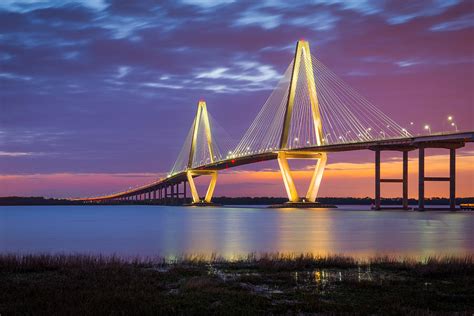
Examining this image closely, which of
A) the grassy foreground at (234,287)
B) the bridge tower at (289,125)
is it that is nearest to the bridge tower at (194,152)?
the bridge tower at (289,125)

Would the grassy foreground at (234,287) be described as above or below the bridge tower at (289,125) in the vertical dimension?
below

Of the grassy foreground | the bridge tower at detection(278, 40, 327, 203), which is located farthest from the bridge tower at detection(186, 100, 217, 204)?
the grassy foreground

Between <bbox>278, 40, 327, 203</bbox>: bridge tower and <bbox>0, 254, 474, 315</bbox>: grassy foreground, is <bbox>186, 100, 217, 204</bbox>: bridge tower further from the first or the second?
<bbox>0, 254, 474, 315</bbox>: grassy foreground

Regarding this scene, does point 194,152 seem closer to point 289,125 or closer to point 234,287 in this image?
point 289,125

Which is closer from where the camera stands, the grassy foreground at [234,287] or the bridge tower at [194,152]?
the grassy foreground at [234,287]

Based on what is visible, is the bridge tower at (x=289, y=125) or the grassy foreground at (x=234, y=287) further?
the bridge tower at (x=289, y=125)

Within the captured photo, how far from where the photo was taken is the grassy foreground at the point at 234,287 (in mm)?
12125

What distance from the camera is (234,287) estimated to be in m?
14.6

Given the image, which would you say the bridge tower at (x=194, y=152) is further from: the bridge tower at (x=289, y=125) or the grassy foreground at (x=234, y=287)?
the grassy foreground at (x=234, y=287)

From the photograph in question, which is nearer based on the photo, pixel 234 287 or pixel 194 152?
pixel 234 287

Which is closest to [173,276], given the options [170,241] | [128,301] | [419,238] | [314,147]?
[128,301]

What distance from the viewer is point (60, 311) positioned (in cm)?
1142

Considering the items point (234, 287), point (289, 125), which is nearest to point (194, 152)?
point (289, 125)

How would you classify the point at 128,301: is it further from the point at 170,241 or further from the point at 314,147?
the point at 314,147
